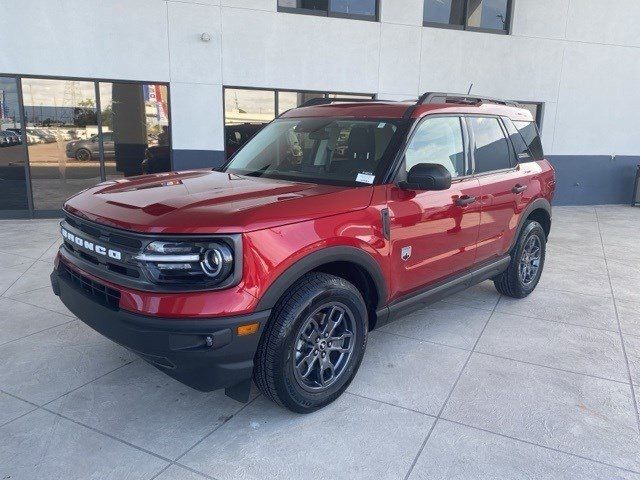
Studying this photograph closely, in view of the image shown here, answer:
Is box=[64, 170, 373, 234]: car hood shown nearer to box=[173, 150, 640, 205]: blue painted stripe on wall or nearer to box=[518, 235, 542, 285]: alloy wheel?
box=[518, 235, 542, 285]: alloy wheel

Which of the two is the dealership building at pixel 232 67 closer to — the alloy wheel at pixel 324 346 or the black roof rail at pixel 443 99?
the black roof rail at pixel 443 99

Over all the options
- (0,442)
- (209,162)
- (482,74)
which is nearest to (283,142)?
(0,442)

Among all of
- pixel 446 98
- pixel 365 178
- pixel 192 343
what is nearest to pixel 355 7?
pixel 446 98

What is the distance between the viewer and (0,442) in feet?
9.00

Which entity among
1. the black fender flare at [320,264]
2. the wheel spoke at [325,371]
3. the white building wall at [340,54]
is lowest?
the wheel spoke at [325,371]

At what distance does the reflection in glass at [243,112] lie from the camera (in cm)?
973

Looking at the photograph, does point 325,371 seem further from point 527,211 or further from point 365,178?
point 527,211

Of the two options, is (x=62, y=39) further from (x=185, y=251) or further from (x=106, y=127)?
(x=185, y=251)

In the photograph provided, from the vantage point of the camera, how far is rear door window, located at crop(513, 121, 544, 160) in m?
5.04

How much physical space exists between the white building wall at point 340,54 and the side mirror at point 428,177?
23.2 feet

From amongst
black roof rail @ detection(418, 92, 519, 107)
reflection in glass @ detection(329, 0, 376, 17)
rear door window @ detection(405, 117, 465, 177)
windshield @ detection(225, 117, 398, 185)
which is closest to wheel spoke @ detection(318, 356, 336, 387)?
windshield @ detection(225, 117, 398, 185)

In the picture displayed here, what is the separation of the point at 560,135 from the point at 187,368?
463 inches

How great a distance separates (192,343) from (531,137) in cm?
429

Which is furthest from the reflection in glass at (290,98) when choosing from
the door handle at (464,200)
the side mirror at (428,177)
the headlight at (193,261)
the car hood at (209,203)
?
the headlight at (193,261)
